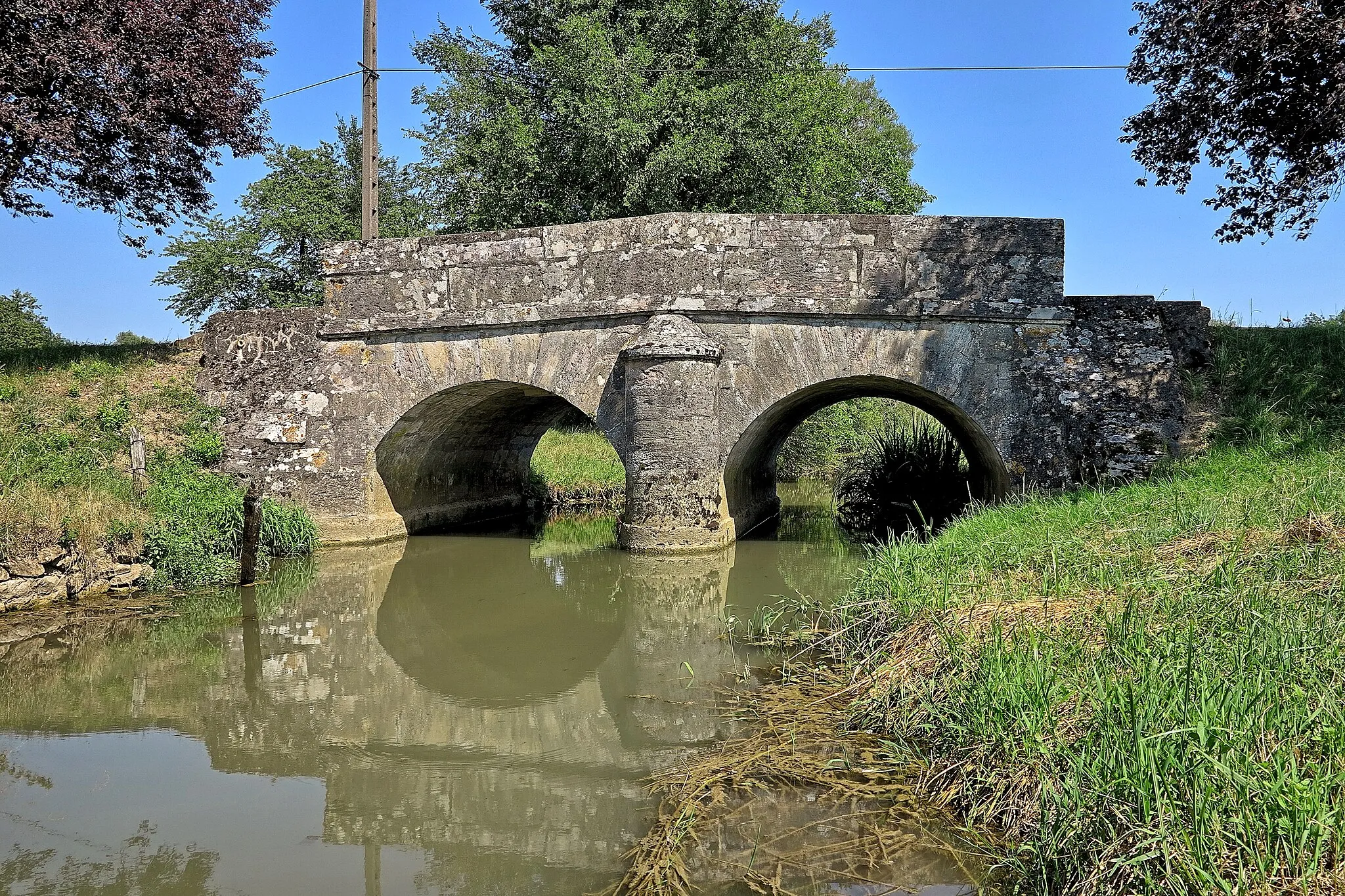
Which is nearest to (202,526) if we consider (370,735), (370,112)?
(370,735)

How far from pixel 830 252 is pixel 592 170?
27.4 ft

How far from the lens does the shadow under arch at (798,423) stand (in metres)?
9.25

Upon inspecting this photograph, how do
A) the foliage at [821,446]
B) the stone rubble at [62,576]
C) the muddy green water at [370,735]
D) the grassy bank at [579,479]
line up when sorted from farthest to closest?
the foliage at [821,446]
the grassy bank at [579,479]
the stone rubble at [62,576]
the muddy green water at [370,735]

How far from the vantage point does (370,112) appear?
1220 centimetres

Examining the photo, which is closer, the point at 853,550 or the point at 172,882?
the point at 172,882

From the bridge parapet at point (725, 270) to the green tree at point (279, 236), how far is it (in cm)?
1421

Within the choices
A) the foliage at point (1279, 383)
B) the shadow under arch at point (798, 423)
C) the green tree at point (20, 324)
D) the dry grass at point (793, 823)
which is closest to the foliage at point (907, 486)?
the shadow under arch at point (798, 423)

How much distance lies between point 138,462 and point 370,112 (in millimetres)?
5741

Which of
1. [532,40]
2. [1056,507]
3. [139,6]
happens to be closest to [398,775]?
[1056,507]

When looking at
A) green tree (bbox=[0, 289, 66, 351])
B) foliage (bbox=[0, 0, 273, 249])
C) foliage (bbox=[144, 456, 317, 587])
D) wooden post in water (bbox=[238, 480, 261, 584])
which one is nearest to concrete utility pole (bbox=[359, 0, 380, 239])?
foliage (bbox=[0, 0, 273, 249])

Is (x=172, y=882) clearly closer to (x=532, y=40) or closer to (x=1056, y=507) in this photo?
(x=1056, y=507)

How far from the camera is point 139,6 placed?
10.4 m

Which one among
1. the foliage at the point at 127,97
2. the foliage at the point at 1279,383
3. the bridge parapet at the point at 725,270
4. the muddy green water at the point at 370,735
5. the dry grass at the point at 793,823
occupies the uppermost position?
the foliage at the point at 127,97

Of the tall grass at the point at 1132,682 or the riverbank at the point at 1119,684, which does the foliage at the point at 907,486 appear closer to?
the riverbank at the point at 1119,684
